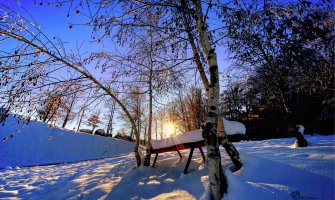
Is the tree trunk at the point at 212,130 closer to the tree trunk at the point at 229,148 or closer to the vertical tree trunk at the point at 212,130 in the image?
the vertical tree trunk at the point at 212,130

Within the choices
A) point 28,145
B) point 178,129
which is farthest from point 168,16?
point 178,129

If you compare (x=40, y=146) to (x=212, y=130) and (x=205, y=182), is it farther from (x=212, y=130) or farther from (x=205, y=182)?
(x=212, y=130)

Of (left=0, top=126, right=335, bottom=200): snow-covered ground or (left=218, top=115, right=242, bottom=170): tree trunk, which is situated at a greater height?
(left=218, top=115, right=242, bottom=170): tree trunk

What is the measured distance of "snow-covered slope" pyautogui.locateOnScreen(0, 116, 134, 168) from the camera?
13.6m

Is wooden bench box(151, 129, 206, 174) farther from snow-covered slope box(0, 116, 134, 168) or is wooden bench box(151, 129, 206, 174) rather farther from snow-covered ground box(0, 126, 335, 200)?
snow-covered slope box(0, 116, 134, 168)

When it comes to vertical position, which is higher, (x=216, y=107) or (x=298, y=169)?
(x=216, y=107)

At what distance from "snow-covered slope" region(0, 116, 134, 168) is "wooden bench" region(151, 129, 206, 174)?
499cm

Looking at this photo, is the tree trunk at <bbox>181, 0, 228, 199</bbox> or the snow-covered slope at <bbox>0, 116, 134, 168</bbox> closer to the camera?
the tree trunk at <bbox>181, 0, 228, 199</bbox>

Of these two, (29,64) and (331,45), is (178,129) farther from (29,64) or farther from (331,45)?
(29,64)

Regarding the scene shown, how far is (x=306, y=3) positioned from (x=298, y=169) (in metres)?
3.12

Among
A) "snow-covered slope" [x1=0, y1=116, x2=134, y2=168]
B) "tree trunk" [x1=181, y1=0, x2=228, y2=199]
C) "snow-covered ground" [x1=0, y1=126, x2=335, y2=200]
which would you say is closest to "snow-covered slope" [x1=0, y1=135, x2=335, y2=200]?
"snow-covered ground" [x1=0, y1=126, x2=335, y2=200]

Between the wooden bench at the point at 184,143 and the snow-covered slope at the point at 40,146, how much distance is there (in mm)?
4990

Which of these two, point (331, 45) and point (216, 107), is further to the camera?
point (331, 45)

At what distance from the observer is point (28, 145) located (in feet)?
49.0
